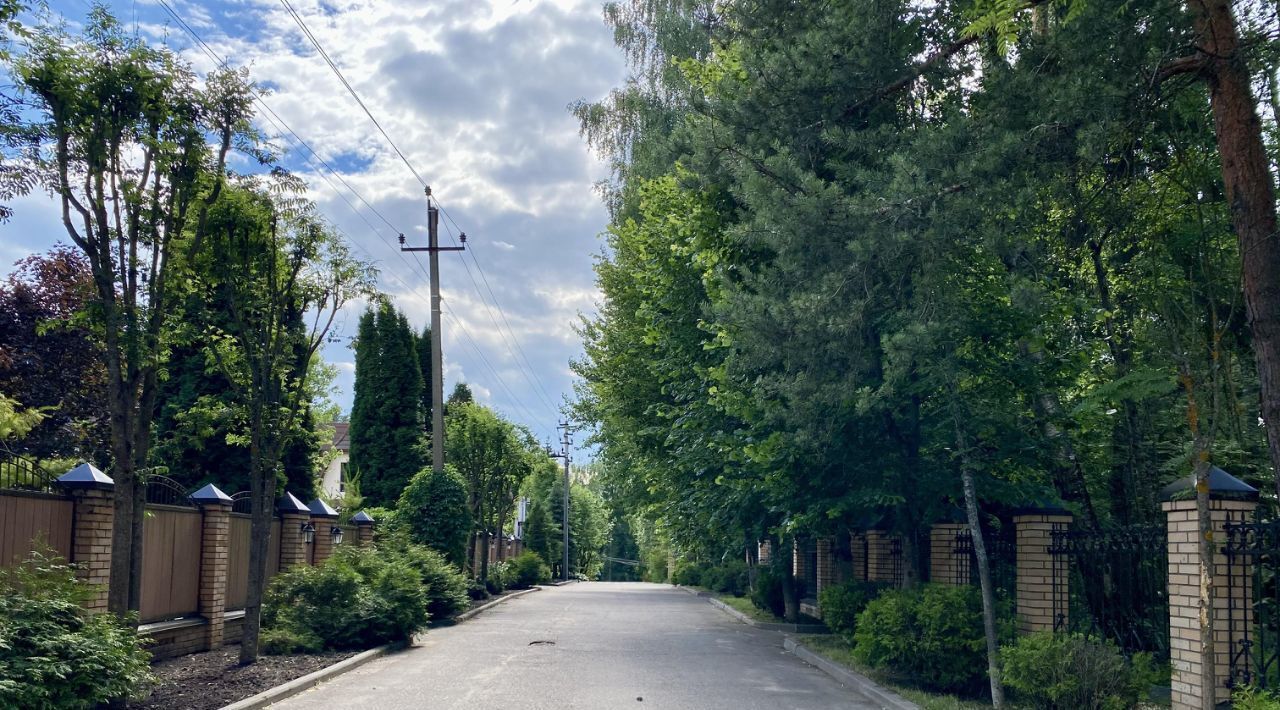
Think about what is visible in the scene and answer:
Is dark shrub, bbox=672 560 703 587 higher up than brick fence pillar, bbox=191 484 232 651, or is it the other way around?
brick fence pillar, bbox=191 484 232 651

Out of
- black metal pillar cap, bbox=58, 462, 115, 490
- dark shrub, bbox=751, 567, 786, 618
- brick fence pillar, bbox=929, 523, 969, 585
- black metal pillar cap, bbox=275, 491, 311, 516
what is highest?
black metal pillar cap, bbox=58, 462, 115, 490

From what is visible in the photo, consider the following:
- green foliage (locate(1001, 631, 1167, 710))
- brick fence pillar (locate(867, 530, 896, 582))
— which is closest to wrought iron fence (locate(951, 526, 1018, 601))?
green foliage (locate(1001, 631, 1167, 710))

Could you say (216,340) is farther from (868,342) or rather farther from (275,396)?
(868,342)

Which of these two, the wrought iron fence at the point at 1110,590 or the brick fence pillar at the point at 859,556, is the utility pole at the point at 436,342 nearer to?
the brick fence pillar at the point at 859,556

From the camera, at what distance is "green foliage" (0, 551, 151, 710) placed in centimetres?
745

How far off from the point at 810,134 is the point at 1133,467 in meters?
6.64

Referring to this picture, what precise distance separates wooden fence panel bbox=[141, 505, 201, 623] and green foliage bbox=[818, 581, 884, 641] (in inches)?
392

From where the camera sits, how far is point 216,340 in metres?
13.0

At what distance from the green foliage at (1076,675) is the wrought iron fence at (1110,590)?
57.4 inches

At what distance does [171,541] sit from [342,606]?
298 centimetres

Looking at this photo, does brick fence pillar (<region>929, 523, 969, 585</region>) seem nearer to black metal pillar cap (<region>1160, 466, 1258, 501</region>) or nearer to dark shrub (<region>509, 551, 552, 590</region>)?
black metal pillar cap (<region>1160, 466, 1258, 501</region>)

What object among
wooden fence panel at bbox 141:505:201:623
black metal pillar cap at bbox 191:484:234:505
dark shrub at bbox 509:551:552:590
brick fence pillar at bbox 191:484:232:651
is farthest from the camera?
dark shrub at bbox 509:551:552:590

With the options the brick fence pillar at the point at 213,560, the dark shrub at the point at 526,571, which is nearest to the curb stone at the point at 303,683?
the brick fence pillar at the point at 213,560

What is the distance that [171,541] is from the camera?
13.4m
